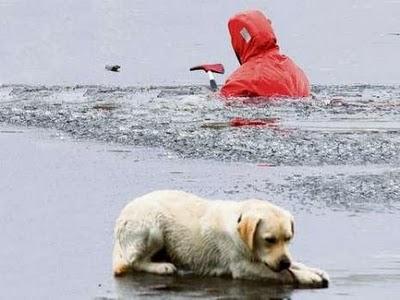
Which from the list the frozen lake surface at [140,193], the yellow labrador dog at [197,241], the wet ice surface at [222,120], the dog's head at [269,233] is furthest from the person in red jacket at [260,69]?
the dog's head at [269,233]

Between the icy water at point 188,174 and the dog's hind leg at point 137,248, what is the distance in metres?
0.11

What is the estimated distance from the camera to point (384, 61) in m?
23.7

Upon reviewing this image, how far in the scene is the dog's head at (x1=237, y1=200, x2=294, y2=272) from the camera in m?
8.11

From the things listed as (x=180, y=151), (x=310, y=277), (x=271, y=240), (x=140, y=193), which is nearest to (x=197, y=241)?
(x=271, y=240)

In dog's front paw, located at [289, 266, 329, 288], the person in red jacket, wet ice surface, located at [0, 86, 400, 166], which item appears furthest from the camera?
the person in red jacket

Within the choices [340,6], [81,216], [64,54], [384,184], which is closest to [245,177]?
[384,184]

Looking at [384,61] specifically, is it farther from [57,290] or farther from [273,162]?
[57,290]

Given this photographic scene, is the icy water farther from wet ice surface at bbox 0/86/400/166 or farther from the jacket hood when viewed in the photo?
the jacket hood

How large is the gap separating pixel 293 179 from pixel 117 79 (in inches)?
399

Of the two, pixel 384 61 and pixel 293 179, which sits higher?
pixel 384 61

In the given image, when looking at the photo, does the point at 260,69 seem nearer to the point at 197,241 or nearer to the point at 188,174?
the point at 188,174

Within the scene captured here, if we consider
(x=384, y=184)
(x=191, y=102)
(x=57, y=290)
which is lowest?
(x=57, y=290)

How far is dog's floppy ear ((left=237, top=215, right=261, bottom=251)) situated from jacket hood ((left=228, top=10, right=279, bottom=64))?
32.0ft

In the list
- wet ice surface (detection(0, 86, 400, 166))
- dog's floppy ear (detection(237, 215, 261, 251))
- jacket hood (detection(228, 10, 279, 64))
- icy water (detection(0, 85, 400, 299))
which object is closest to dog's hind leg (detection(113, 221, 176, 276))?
icy water (detection(0, 85, 400, 299))
